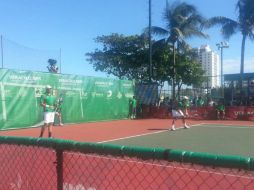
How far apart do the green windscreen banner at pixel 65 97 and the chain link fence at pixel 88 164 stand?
14.2 meters

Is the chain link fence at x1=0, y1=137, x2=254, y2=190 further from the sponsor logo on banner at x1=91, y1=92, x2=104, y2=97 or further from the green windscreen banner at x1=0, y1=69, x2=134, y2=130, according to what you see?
the sponsor logo on banner at x1=91, y1=92, x2=104, y2=97

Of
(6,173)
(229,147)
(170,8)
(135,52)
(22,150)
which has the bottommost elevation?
(229,147)

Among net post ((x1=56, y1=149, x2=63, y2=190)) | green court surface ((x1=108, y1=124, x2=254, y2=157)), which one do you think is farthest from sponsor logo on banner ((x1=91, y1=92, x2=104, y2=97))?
net post ((x1=56, y1=149, x2=63, y2=190))

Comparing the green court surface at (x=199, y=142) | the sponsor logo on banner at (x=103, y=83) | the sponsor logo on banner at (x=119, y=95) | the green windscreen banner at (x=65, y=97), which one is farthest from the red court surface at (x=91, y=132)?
the sponsor logo on banner at (x=119, y=95)

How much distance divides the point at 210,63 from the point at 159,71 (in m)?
43.0

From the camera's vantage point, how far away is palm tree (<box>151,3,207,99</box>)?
33875mm

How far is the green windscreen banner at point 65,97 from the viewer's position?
18797 millimetres

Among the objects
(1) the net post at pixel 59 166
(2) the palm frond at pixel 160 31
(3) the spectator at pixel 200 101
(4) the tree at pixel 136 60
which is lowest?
(3) the spectator at pixel 200 101

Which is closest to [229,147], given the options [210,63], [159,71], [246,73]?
[246,73]

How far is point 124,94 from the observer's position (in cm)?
2658

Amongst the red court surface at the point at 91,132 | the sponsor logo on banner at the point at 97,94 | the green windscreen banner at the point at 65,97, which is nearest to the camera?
the red court surface at the point at 91,132

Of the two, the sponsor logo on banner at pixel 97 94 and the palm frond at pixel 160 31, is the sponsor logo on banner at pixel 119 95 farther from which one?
the palm frond at pixel 160 31

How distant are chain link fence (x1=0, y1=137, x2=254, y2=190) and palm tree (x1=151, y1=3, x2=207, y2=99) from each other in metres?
29.1

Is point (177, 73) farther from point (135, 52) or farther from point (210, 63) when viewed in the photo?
point (210, 63)
